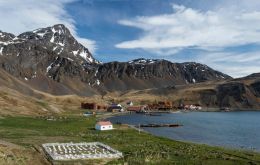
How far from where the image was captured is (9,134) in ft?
343

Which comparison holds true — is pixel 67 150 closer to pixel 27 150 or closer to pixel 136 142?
pixel 27 150

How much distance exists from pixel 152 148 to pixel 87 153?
1568cm

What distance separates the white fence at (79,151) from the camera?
240 ft

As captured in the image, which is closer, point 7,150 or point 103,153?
point 7,150

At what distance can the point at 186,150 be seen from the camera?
84.7 meters

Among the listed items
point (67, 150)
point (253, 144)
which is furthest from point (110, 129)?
point (67, 150)

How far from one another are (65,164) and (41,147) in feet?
63.2

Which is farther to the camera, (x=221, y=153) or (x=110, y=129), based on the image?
(x=110, y=129)

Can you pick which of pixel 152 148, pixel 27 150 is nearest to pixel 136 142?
pixel 152 148

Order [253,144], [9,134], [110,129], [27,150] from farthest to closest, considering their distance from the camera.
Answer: [110,129] → [253,144] → [9,134] → [27,150]

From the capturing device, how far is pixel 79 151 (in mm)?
80062

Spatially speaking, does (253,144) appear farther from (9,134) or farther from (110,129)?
(9,134)

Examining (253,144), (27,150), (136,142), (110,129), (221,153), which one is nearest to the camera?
(27,150)

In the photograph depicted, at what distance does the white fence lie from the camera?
7300cm
